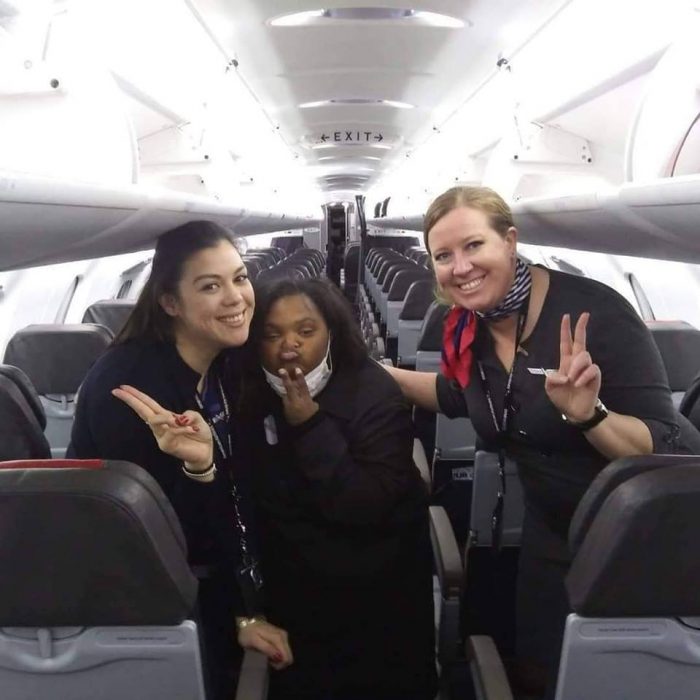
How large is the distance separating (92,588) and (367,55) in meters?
4.75

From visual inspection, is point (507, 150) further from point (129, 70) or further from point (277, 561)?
point (277, 561)

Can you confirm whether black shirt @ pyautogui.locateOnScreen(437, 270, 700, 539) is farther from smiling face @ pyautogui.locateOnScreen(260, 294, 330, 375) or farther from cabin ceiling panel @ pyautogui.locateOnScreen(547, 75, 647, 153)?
cabin ceiling panel @ pyautogui.locateOnScreen(547, 75, 647, 153)

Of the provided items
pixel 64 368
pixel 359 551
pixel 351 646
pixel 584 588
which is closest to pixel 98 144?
pixel 64 368

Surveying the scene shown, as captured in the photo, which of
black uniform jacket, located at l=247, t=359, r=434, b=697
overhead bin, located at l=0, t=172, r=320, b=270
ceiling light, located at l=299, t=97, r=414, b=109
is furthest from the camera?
ceiling light, located at l=299, t=97, r=414, b=109

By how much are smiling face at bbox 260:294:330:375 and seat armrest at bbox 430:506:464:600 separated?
885 millimetres

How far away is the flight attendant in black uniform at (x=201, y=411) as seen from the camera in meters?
2.06

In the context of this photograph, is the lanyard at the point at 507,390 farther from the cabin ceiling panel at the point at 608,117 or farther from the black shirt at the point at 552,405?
the cabin ceiling panel at the point at 608,117

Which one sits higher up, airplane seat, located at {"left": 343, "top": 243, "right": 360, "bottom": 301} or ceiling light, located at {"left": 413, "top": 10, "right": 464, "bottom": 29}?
ceiling light, located at {"left": 413, "top": 10, "right": 464, "bottom": 29}

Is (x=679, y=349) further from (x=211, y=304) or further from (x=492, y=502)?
(x=211, y=304)

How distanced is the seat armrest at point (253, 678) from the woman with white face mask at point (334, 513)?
0.33 metres

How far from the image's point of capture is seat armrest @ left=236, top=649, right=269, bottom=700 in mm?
1866

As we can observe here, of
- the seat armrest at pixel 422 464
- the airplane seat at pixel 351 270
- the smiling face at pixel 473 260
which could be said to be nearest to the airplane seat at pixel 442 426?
the seat armrest at pixel 422 464

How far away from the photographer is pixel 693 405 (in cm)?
237

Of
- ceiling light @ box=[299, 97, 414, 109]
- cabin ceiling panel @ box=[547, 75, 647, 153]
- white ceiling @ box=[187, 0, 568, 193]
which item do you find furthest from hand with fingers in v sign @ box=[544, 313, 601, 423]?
ceiling light @ box=[299, 97, 414, 109]
